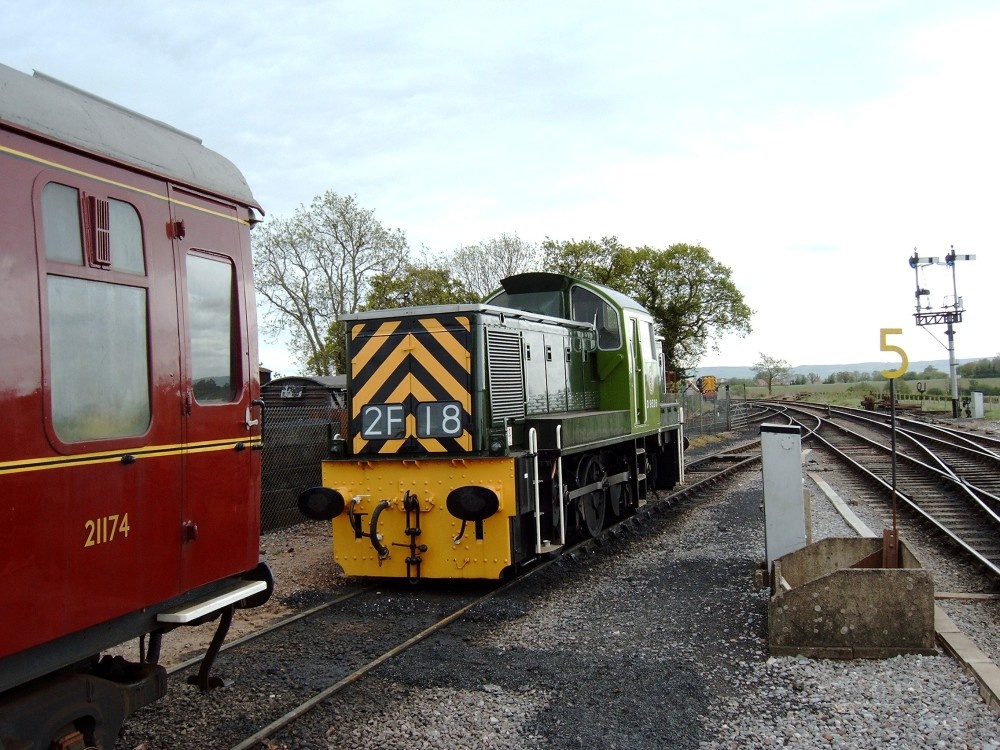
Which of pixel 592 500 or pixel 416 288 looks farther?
pixel 416 288

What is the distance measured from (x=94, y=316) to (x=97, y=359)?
0.16m

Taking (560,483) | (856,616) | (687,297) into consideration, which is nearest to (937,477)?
(560,483)

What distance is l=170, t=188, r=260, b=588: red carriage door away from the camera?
353 centimetres

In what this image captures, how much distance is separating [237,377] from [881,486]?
1302 cm

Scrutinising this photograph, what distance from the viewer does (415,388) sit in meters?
7.78

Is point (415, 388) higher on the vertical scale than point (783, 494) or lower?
higher

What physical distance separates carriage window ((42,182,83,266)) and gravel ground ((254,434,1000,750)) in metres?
2.67

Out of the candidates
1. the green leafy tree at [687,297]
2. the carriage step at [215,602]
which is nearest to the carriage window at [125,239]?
the carriage step at [215,602]

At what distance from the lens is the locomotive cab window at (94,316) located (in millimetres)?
2928

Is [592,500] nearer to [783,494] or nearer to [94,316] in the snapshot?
[783,494]

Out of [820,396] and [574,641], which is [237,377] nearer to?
[574,641]

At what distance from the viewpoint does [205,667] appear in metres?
4.16

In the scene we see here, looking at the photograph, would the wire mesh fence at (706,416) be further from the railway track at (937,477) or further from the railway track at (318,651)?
the railway track at (318,651)

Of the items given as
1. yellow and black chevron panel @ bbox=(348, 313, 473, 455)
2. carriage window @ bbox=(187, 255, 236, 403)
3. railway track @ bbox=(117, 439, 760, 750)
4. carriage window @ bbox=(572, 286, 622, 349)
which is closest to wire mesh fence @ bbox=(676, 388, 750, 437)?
carriage window @ bbox=(572, 286, 622, 349)
